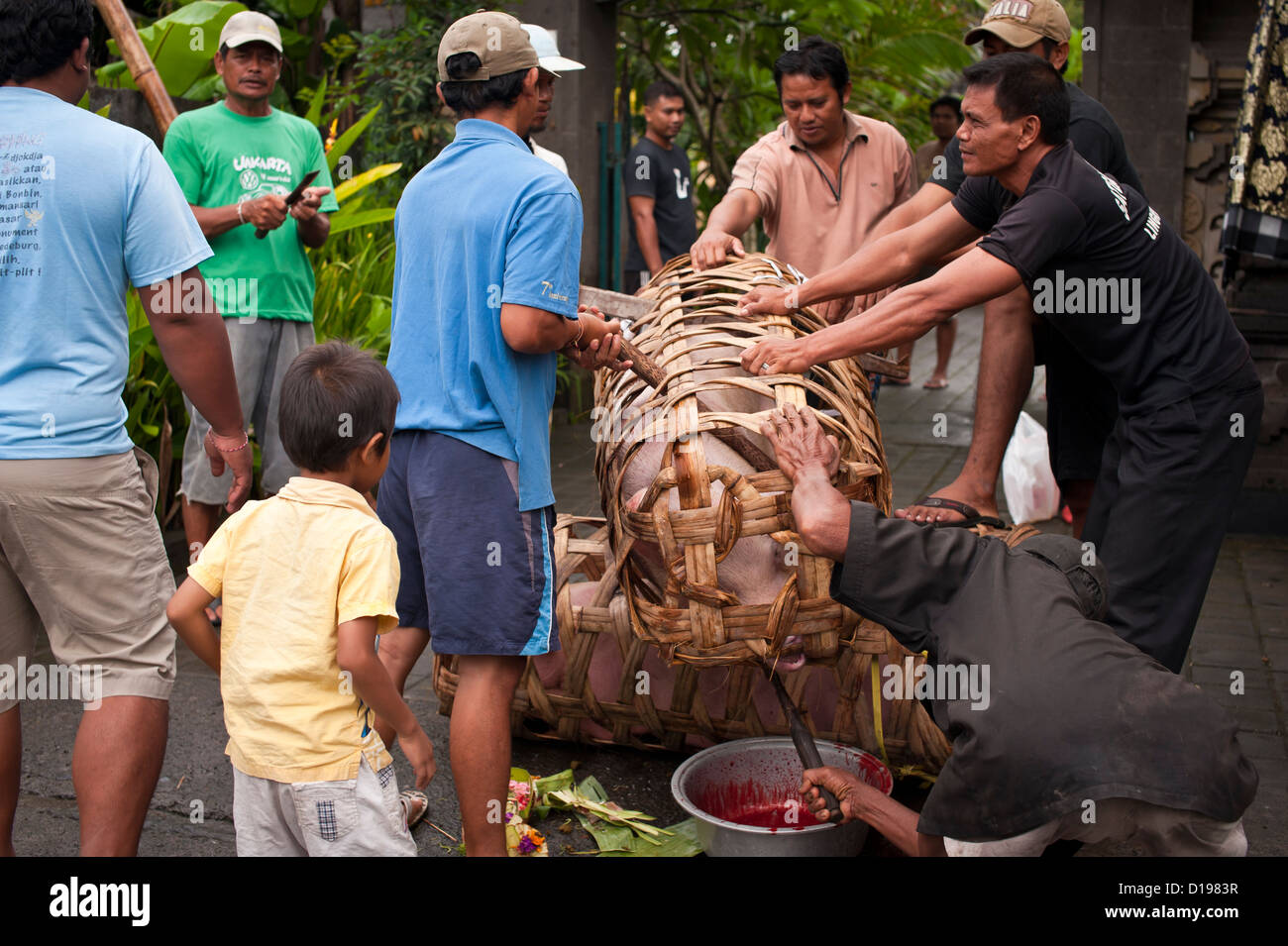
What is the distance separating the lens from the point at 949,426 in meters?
8.59

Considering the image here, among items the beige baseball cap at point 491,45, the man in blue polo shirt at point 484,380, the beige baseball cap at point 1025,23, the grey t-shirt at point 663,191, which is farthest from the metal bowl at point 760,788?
the grey t-shirt at point 663,191

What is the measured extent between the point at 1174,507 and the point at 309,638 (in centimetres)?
222

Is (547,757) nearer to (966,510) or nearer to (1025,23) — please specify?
(966,510)

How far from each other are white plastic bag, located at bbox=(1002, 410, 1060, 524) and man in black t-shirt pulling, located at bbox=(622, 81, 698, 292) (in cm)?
260

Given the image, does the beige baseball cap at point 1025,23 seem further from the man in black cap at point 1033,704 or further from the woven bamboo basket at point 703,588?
the man in black cap at point 1033,704

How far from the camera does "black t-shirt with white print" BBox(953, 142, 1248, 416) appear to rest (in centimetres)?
319

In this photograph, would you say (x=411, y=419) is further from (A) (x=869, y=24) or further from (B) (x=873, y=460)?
(A) (x=869, y=24)

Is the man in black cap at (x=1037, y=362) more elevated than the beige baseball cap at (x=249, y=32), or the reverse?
the beige baseball cap at (x=249, y=32)

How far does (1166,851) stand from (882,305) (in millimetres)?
1497

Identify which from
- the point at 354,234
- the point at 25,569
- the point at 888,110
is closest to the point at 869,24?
the point at 888,110

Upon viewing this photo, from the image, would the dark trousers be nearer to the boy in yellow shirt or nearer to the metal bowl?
the metal bowl

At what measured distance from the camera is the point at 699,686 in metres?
3.72

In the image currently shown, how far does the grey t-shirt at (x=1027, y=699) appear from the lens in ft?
7.75

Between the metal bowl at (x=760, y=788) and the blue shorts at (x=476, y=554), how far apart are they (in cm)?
64
